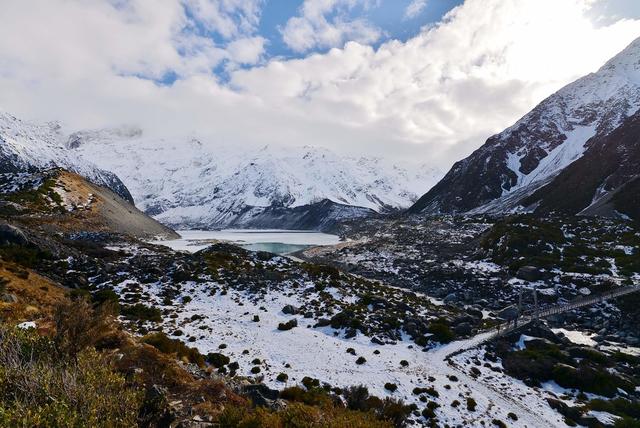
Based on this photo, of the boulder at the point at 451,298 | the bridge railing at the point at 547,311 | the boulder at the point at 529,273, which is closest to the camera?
the bridge railing at the point at 547,311

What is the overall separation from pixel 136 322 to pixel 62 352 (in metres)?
17.8

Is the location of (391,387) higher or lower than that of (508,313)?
lower

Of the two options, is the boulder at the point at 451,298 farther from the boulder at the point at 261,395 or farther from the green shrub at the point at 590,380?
the boulder at the point at 261,395

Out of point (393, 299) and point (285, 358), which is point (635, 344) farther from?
point (285, 358)

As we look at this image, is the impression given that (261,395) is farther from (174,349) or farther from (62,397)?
(62,397)

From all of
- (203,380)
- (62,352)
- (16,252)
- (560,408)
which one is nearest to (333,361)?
(203,380)

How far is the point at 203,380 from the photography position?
57.8 feet

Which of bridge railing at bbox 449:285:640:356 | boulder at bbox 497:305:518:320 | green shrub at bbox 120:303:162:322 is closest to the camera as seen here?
green shrub at bbox 120:303:162:322

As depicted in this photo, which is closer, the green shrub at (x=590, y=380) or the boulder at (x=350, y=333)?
the green shrub at (x=590, y=380)

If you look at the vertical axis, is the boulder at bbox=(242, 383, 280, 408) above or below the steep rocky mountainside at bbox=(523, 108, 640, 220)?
below

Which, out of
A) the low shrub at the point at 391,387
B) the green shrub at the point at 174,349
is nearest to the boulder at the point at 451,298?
the low shrub at the point at 391,387

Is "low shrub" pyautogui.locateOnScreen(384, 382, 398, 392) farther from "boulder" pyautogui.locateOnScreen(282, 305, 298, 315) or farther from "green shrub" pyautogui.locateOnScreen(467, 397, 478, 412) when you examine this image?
"boulder" pyautogui.locateOnScreen(282, 305, 298, 315)

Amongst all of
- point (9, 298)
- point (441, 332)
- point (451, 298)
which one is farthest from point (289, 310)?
point (451, 298)

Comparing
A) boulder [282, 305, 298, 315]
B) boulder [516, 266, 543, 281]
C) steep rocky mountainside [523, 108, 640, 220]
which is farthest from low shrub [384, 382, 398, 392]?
steep rocky mountainside [523, 108, 640, 220]
